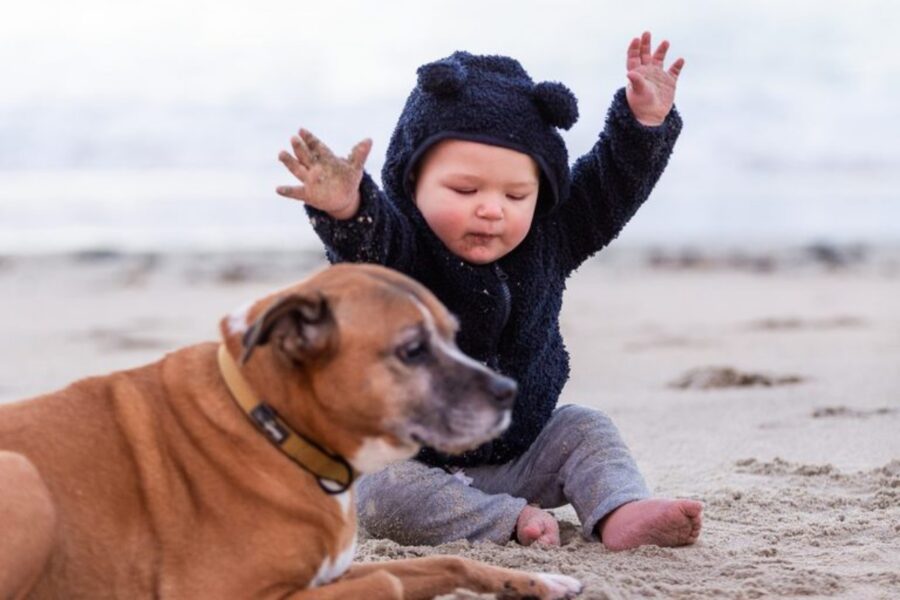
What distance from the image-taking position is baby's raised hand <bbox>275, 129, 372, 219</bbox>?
4566 mm

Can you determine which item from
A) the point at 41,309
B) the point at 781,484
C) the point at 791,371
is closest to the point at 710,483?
the point at 781,484

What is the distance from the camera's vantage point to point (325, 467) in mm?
3771

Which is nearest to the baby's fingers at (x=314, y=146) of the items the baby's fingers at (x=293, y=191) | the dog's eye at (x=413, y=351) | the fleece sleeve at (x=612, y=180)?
the baby's fingers at (x=293, y=191)

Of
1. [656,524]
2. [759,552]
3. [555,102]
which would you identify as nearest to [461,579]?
[656,524]

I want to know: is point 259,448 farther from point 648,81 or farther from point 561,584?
point 648,81

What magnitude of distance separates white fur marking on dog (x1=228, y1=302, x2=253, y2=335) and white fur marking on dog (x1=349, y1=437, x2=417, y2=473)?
1.56 feet

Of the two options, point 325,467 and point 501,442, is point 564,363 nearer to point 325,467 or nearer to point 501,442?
point 501,442

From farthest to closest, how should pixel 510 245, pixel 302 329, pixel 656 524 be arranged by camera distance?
pixel 510 245
pixel 656 524
pixel 302 329

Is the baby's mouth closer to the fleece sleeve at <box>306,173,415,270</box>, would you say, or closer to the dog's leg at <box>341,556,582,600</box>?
the fleece sleeve at <box>306,173,415,270</box>

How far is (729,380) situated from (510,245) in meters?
4.33

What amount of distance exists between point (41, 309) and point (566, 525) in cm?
1071

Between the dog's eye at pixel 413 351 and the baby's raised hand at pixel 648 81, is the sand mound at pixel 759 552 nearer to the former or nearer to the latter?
the dog's eye at pixel 413 351

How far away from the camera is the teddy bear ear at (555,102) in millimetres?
5238

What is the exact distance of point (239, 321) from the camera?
12.6ft
